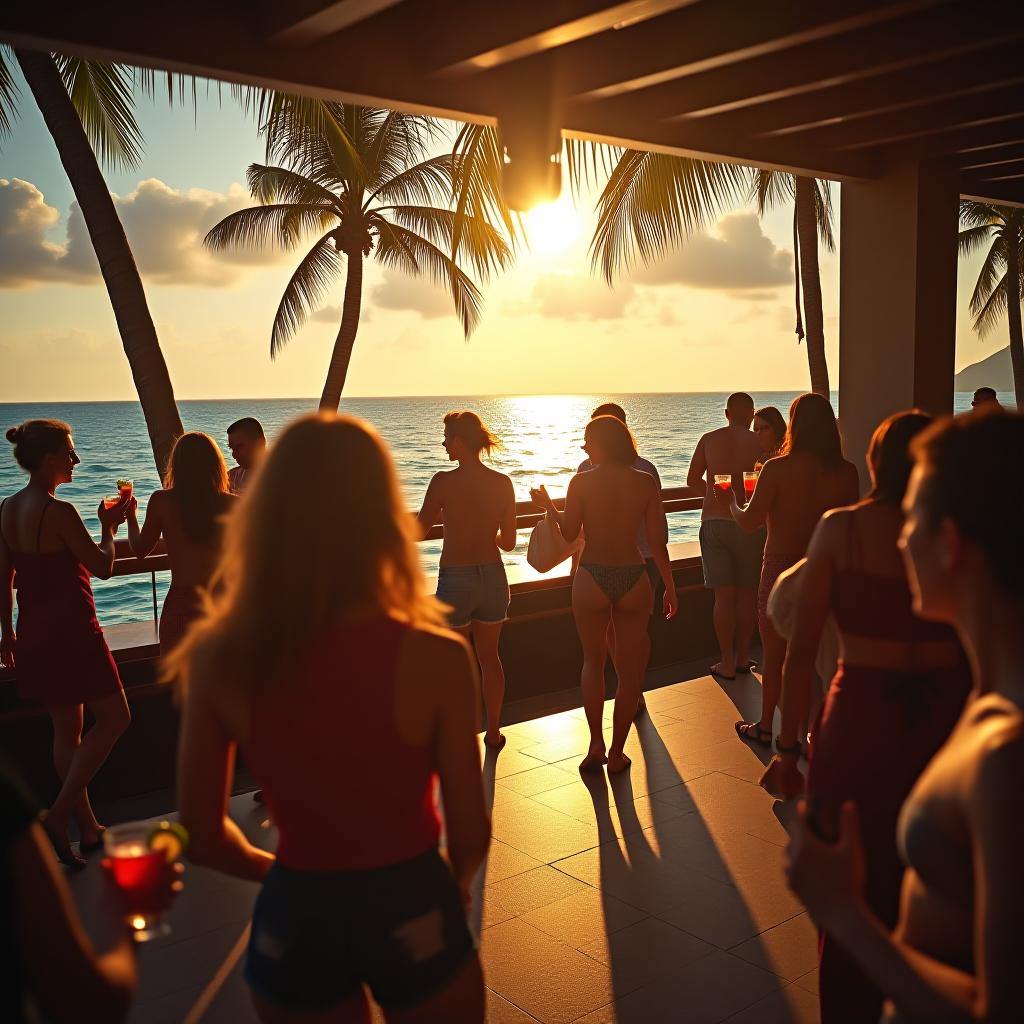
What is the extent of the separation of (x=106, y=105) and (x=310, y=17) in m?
8.07

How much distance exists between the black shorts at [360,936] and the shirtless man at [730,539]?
5.11 meters

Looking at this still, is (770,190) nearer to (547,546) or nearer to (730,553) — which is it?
(730,553)

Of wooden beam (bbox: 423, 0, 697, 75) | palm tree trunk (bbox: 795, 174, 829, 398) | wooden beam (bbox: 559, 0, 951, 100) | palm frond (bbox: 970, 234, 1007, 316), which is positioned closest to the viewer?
wooden beam (bbox: 423, 0, 697, 75)

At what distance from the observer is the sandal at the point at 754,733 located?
5.77 meters

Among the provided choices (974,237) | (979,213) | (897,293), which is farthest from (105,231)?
(974,237)

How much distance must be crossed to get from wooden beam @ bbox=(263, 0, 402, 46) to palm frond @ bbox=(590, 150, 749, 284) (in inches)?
327

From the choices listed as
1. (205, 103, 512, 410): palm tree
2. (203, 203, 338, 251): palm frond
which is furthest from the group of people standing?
(203, 203, 338, 251): palm frond

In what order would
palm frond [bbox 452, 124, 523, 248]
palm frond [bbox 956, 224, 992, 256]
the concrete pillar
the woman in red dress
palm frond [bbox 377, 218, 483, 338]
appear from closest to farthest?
1. the woman in red dress
2. the concrete pillar
3. palm frond [bbox 452, 124, 523, 248]
4. palm frond [bbox 377, 218, 483, 338]
5. palm frond [bbox 956, 224, 992, 256]

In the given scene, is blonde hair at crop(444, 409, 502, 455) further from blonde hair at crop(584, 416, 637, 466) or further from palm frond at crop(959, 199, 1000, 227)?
palm frond at crop(959, 199, 1000, 227)

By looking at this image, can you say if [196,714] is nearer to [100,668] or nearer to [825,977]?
[825,977]

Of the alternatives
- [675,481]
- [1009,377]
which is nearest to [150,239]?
[675,481]

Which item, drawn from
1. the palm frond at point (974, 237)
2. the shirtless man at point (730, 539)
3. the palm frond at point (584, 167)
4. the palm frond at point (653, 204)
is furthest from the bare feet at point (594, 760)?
the palm frond at point (974, 237)

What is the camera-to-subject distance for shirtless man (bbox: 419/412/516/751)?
5.52 m

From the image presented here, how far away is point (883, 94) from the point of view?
4.79 meters
